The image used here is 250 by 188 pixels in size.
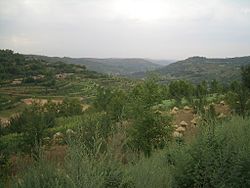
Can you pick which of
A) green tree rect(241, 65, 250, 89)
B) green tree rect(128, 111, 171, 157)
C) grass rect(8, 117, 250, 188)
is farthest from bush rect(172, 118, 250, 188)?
green tree rect(241, 65, 250, 89)

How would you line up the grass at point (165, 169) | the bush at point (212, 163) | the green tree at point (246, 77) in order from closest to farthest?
the grass at point (165, 169)
the bush at point (212, 163)
the green tree at point (246, 77)

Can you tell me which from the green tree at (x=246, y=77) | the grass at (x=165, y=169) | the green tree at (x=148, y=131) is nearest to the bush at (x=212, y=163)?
the grass at (x=165, y=169)

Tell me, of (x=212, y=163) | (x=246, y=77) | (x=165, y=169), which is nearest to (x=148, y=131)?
(x=165, y=169)

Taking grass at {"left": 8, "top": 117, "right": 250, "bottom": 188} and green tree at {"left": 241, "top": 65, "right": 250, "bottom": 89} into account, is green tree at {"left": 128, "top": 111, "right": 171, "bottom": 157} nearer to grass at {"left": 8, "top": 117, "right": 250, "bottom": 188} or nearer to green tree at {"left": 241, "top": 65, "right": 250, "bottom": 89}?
grass at {"left": 8, "top": 117, "right": 250, "bottom": 188}

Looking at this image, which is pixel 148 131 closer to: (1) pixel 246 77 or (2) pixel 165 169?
(2) pixel 165 169

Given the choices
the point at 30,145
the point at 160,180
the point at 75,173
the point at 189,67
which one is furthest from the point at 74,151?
the point at 189,67

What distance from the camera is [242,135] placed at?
7602 mm

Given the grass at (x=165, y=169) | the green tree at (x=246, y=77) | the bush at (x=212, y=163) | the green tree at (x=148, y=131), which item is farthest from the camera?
the green tree at (x=246, y=77)

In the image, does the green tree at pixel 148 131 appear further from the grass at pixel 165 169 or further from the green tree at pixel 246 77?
the green tree at pixel 246 77

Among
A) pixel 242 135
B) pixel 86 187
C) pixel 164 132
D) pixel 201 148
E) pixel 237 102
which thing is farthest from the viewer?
pixel 237 102

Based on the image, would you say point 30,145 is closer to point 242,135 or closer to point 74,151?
point 242,135

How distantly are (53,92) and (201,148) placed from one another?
70032 millimetres

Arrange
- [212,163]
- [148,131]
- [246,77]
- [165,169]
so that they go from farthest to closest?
[246,77] < [148,131] < [165,169] < [212,163]

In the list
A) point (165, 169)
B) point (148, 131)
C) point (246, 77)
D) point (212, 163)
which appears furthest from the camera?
point (246, 77)
